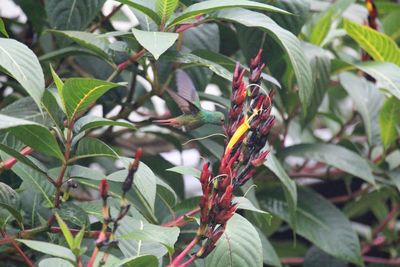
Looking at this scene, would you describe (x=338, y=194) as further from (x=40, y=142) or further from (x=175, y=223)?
(x=40, y=142)

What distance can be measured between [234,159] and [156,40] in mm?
264

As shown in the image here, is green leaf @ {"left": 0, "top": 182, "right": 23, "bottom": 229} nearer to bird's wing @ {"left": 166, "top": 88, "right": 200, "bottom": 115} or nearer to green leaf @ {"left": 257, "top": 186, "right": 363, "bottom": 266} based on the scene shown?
bird's wing @ {"left": 166, "top": 88, "right": 200, "bottom": 115}

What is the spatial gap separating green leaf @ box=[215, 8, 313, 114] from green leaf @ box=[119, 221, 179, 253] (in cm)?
37

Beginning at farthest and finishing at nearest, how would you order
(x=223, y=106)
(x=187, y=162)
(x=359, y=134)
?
(x=187, y=162) < (x=359, y=134) < (x=223, y=106)

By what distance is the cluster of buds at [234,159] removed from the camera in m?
0.89

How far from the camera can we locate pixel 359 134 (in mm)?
2207

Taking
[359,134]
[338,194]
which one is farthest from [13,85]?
[338,194]

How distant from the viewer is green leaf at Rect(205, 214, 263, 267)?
3.29 ft

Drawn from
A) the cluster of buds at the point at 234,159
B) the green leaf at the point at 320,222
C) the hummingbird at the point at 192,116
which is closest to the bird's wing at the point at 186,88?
the hummingbird at the point at 192,116

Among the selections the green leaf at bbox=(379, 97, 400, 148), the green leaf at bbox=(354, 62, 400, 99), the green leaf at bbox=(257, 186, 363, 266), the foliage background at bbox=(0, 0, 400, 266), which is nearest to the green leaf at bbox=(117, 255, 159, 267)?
the foliage background at bbox=(0, 0, 400, 266)

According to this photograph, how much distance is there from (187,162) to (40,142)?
1721 millimetres

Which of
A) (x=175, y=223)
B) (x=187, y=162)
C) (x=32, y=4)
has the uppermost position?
(x=32, y=4)

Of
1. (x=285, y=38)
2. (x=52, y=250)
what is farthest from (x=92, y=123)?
(x=285, y=38)

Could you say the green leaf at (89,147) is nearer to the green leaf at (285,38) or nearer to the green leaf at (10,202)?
the green leaf at (10,202)
